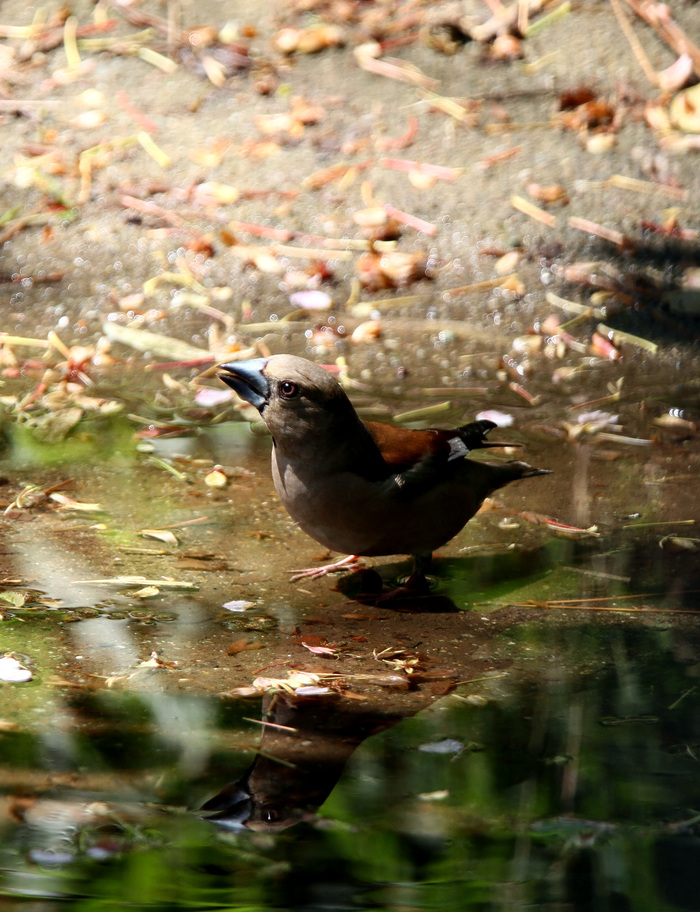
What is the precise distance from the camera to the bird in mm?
3916

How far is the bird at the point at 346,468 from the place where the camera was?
3916mm

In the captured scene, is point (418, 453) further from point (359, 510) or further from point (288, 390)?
point (288, 390)

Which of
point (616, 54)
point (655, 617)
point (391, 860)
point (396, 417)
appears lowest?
point (396, 417)

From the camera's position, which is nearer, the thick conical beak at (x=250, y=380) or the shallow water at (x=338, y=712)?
the shallow water at (x=338, y=712)

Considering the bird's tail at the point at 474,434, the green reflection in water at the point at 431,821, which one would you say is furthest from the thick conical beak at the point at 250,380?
the green reflection in water at the point at 431,821

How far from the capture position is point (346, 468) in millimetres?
3955

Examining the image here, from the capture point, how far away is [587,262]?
267 inches

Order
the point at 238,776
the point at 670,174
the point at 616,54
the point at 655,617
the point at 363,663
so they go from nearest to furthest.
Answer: the point at 238,776 → the point at 363,663 → the point at 655,617 → the point at 670,174 → the point at 616,54

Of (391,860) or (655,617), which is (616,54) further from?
(391,860)

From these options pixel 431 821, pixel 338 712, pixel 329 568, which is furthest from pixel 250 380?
pixel 431 821

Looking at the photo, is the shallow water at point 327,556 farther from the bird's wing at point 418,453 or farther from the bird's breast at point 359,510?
the bird's wing at point 418,453

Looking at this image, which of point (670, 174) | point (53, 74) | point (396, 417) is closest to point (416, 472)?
point (396, 417)

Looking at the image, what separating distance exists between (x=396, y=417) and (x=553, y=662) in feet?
6.93

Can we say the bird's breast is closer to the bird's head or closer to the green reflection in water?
the bird's head
